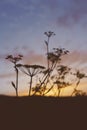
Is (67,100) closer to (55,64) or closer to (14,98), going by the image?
(14,98)

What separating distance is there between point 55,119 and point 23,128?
89 cm

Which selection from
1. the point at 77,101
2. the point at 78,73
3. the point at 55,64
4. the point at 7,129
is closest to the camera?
the point at 7,129

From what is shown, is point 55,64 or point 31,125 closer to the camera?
point 31,125

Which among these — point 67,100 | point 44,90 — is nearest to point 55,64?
point 44,90

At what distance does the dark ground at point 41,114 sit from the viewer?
337 inches

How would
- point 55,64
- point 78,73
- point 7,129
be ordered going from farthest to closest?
point 78,73
point 55,64
point 7,129

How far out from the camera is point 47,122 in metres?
8.66

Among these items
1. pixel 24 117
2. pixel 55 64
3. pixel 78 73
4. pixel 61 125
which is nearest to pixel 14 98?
pixel 24 117

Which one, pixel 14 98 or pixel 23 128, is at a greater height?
pixel 14 98

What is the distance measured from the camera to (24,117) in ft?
28.4

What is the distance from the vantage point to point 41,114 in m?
8.75

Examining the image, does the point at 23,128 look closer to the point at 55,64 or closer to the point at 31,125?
the point at 31,125

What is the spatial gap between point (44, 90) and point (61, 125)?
93.6ft

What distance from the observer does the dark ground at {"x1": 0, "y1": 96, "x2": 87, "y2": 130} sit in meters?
8.55
